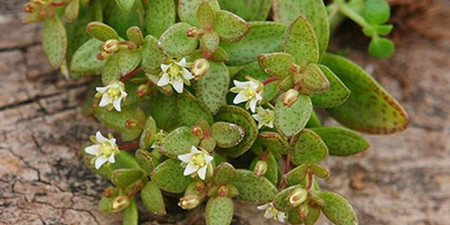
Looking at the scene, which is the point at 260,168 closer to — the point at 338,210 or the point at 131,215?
the point at 338,210

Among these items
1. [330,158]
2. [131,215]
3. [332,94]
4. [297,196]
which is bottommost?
[330,158]

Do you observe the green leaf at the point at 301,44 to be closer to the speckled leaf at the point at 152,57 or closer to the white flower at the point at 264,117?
the white flower at the point at 264,117

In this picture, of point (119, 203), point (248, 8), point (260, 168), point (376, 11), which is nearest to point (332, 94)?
point (260, 168)

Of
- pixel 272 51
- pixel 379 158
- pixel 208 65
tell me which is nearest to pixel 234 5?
pixel 272 51

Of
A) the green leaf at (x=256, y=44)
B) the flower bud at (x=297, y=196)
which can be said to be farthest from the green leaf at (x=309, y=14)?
the flower bud at (x=297, y=196)

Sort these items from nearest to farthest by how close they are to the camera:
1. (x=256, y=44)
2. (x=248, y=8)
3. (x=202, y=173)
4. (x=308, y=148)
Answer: (x=202, y=173) → (x=308, y=148) → (x=256, y=44) → (x=248, y=8)

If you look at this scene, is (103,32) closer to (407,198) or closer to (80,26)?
(80,26)
